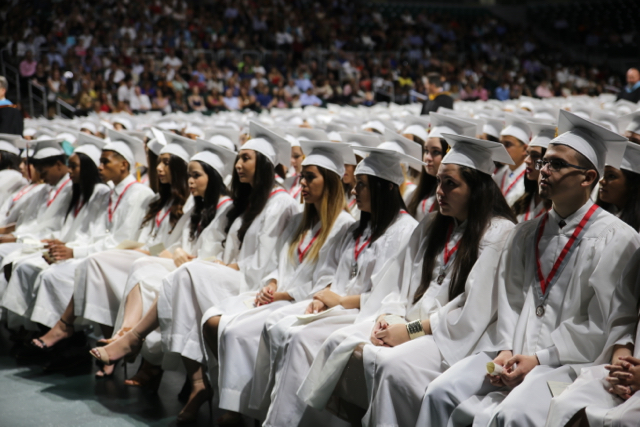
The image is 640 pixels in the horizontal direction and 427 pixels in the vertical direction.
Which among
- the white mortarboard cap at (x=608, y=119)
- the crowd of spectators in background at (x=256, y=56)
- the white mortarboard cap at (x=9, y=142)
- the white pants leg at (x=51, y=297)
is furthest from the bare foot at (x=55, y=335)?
the crowd of spectators in background at (x=256, y=56)

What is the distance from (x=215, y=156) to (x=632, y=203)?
9.94ft

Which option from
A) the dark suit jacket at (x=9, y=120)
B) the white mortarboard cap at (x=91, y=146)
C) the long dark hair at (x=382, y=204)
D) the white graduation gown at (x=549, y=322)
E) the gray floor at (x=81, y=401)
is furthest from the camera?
the dark suit jacket at (x=9, y=120)

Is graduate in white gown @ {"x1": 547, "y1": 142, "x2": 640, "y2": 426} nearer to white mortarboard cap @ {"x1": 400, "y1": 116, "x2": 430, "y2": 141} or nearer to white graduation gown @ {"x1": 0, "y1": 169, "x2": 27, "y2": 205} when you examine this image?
white mortarboard cap @ {"x1": 400, "y1": 116, "x2": 430, "y2": 141}

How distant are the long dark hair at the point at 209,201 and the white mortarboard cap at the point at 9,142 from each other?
333 cm

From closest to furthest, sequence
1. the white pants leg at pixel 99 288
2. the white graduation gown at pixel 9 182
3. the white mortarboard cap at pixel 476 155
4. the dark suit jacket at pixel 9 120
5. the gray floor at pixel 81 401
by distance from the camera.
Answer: the white mortarboard cap at pixel 476 155 → the gray floor at pixel 81 401 → the white pants leg at pixel 99 288 → the white graduation gown at pixel 9 182 → the dark suit jacket at pixel 9 120

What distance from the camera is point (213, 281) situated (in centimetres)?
452

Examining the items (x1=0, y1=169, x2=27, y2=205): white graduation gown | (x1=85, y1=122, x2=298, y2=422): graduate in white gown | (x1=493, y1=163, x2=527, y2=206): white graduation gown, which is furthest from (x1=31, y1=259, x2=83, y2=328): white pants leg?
(x1=493, y1=163, x2=527, y2=206): white graduation gown

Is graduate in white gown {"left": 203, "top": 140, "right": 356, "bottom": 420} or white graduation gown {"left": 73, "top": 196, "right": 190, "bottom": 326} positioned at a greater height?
graduate in white gown {"left": 203, "top": 140, "right": 356, "bottom": 420}

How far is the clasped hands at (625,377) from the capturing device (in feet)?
8.14

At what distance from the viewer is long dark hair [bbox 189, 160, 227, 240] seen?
5207 mm

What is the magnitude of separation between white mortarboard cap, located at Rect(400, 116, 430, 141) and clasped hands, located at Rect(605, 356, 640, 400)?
14.0 ft

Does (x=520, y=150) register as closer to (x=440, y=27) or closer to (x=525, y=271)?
(x=525, y=271)

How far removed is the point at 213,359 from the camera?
4.27 metres

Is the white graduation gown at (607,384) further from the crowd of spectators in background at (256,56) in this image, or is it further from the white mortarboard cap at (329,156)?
the crowd of spectators in background at (256,56)
